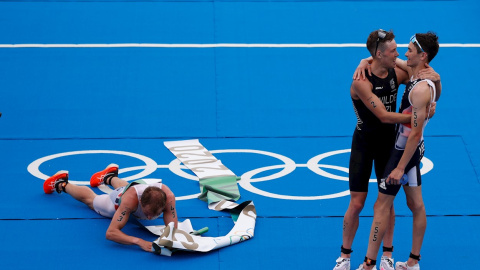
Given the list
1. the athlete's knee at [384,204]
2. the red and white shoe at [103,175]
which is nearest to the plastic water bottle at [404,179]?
the athlete's knee at [384,204]

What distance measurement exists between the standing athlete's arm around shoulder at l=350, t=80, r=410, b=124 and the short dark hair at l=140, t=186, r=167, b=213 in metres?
2.12

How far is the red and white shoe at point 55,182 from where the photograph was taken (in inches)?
322

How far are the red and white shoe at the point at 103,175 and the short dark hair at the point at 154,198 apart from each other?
4.36ft

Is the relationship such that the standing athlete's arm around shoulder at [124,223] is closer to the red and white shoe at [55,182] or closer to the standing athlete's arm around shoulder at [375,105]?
the red and white shoe at [55,182]

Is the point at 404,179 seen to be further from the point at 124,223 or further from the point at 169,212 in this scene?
the point at 124,223

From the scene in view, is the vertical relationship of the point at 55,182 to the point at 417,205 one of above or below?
above

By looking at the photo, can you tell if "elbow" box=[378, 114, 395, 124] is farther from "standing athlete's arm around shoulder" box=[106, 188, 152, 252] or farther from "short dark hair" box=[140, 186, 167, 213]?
"standing athlete's arm around shoulder" box=[106, 188, 152, 252]

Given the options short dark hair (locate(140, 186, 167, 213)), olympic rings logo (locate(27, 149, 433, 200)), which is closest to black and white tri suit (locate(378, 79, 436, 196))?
olympic rings logo (locate(27, 149, 433, 200))

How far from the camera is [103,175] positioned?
842 centimetres

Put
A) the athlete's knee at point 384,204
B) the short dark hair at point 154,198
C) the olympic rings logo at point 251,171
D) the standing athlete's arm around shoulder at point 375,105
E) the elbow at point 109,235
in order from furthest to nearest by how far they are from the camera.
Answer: the olympic rings logo at point 251,171
the elbow at point 109,235
the short dark hair at point 154,198
the athlete's knee at point 384,204
the standing athlete's arm around shoulder at point 375,105

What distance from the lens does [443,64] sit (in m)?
11.8

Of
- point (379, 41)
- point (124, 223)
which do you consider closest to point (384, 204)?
point (379, 41)

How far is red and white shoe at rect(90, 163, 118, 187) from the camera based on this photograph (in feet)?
27.6

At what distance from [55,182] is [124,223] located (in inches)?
49.8
